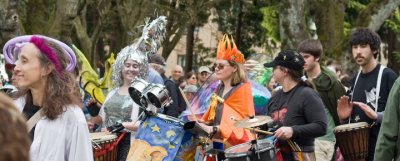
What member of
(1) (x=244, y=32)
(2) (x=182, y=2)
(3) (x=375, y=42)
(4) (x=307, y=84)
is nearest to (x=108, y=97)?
(4) (x=307, y=84)

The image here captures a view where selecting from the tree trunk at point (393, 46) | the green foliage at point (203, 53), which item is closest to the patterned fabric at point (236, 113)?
the green foliage at point (203, 53)

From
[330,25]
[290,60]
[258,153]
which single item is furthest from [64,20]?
[330,25]

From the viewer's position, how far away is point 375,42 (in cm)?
658

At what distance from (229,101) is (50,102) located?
298 centimetres

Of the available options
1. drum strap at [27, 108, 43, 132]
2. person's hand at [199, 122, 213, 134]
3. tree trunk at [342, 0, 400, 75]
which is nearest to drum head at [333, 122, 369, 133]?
person's hand at [199, 122, 213, 134]

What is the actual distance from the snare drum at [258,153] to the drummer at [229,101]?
0.59 metres

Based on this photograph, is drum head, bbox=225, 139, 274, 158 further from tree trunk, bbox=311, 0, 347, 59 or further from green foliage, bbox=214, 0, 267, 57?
green foliage, bbox=214, 0, 267, 57

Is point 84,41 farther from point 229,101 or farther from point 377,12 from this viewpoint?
point 229,101

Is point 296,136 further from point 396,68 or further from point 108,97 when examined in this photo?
point 396,68

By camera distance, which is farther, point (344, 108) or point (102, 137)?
point (344, 108)

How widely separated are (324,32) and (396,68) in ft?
49.3

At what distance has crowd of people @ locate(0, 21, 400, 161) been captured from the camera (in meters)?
4.03

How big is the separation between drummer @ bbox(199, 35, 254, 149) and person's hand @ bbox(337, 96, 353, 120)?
91cm

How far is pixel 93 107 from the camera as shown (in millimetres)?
7258
